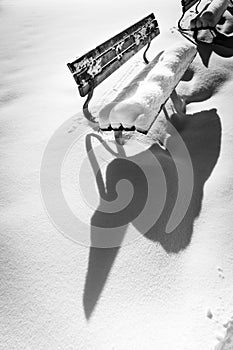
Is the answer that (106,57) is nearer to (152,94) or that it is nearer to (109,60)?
(109,60)

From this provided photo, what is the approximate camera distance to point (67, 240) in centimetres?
229

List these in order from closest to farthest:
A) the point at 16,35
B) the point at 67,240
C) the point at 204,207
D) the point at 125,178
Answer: the point at 67,240 → the point at 204,207 → the point at 125,178 → the point at 16,35

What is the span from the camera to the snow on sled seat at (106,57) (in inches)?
112

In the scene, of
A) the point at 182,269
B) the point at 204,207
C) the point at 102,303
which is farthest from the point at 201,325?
the point at 204,207

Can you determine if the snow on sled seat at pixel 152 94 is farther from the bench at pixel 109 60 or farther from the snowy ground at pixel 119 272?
the snowy ground at pixel 119 272

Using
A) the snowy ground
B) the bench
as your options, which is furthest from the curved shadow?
the bench

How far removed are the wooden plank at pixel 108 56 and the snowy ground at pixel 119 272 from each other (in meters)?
0.69

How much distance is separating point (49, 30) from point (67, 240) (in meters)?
4.84

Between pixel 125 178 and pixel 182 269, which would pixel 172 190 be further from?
pixel 182 269

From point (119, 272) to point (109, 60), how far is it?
79.9 inches

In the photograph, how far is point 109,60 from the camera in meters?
3.23

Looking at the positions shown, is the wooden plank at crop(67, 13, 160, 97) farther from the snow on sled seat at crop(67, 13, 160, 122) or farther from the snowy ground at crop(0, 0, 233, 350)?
the snowy ground at crop(0, 0, 233, 350)

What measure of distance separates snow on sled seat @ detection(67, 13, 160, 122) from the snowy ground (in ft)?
2.18

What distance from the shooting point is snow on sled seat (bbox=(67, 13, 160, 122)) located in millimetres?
2854
